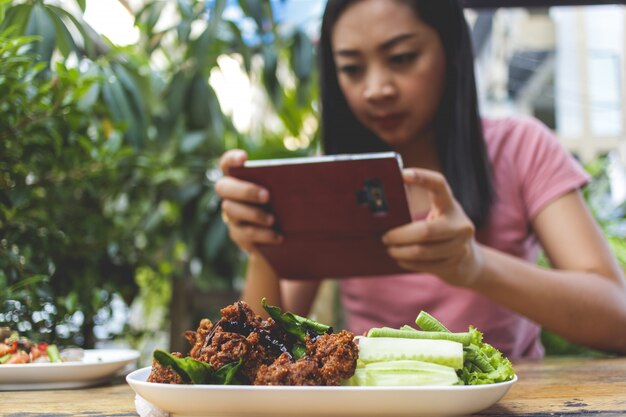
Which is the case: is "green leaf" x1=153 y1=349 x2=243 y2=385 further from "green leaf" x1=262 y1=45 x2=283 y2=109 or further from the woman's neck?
"green leaf" x1=262 y1=45 x2=283 y2=109

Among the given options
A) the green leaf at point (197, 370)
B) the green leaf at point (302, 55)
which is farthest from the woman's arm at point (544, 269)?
the green leaf at point (302, 55)

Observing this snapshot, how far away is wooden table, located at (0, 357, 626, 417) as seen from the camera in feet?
2.44

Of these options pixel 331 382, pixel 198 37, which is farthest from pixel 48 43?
pixel 331 382

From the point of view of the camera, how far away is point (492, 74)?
4207mm

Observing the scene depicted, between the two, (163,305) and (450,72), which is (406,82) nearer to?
(450,72)

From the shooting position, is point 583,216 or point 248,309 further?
A: point 583,216

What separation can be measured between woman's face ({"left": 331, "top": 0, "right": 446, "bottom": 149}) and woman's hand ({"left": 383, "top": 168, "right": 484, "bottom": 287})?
39 cm

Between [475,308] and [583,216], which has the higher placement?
[583,216]

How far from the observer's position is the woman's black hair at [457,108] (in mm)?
1531

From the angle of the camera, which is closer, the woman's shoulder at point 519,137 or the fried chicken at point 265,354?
the fried chicken at point 265,354

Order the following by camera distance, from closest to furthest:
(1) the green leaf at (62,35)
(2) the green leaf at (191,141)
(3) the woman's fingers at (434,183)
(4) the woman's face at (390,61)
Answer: (3) the woman's fingers at (434,183) < (1) the green leaf at (62,35) < (4) the woman's face at (390,61) < (2) the green leaf at (191,141)

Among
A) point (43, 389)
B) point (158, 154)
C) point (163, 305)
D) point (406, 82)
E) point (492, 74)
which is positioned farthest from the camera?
point (492, 74)

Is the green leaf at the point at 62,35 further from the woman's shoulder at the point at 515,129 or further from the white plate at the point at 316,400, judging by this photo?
the woman's shoulder at the point at 515,129

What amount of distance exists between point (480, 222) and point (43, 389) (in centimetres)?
110
